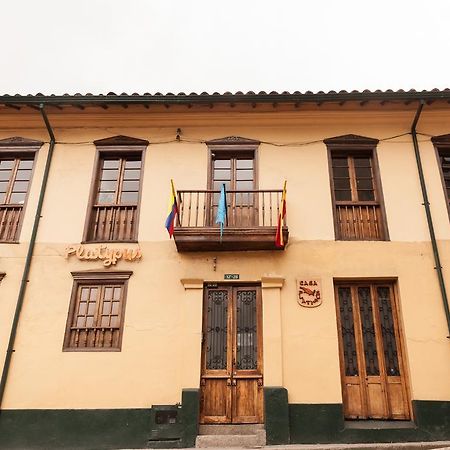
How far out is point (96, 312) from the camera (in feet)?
28.8

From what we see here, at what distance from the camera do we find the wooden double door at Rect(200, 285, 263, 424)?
26.9 feet

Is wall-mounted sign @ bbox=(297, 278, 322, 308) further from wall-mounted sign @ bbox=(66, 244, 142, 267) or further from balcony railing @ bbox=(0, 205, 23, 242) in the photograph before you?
balcony railing @ bbox=(0, 205, 23, 242)

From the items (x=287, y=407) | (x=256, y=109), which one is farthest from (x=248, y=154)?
(x=287, y=407)

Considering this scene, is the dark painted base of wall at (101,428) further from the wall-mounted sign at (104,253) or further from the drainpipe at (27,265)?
the wall-mounted sign at (104,253)

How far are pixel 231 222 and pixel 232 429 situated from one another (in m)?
4.24

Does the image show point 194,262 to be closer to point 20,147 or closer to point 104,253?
point 104,253

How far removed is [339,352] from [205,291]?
3043mm

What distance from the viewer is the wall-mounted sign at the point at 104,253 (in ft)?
29.7

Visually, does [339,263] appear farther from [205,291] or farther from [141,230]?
[141,230]

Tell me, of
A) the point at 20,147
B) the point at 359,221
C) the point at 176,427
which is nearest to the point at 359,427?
the point at 176,427

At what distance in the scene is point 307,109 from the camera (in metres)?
10.1

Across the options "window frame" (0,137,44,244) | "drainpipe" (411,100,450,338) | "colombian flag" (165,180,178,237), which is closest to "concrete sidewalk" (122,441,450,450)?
"drainpipe" (411,100,450,338)

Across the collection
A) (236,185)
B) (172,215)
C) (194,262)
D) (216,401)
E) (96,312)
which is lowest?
(216,401)

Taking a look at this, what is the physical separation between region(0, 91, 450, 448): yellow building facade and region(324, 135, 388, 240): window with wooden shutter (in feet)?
0.15
